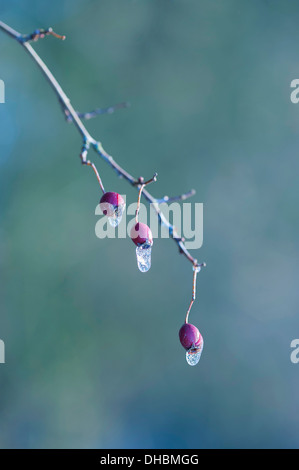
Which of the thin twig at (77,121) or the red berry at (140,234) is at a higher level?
the thin twig at (77,121)

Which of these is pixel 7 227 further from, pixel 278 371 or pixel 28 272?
pixel 278 371

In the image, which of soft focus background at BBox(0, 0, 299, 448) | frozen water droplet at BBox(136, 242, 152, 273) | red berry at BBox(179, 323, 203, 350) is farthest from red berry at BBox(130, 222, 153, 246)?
soft focus background at BBox(0, 0, 299, 448)

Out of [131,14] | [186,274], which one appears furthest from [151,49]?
[186,274]

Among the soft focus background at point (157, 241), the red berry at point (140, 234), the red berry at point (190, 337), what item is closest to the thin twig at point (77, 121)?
the red berry at point (140, 234)

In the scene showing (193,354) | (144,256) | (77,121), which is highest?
(77,121)

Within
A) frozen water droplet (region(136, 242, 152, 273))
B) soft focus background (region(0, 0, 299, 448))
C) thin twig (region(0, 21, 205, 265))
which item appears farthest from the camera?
soft focus background (region(0, 0, 299, 448))

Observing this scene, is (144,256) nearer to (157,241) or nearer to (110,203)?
(110,203)

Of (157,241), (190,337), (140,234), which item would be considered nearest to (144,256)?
(140,234)

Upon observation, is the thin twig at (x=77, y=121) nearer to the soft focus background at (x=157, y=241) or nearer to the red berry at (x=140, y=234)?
the red berry at (x=140, y=234)

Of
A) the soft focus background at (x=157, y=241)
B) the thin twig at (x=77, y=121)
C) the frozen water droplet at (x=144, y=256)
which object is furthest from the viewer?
the soft focus background at (x=157, y=241)

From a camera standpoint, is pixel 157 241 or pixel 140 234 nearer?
pixel 140 234

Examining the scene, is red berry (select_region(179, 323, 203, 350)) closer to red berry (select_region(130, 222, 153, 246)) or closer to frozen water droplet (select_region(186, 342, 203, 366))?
frozen water droplet (select_region(186, 342, 203, 366))
